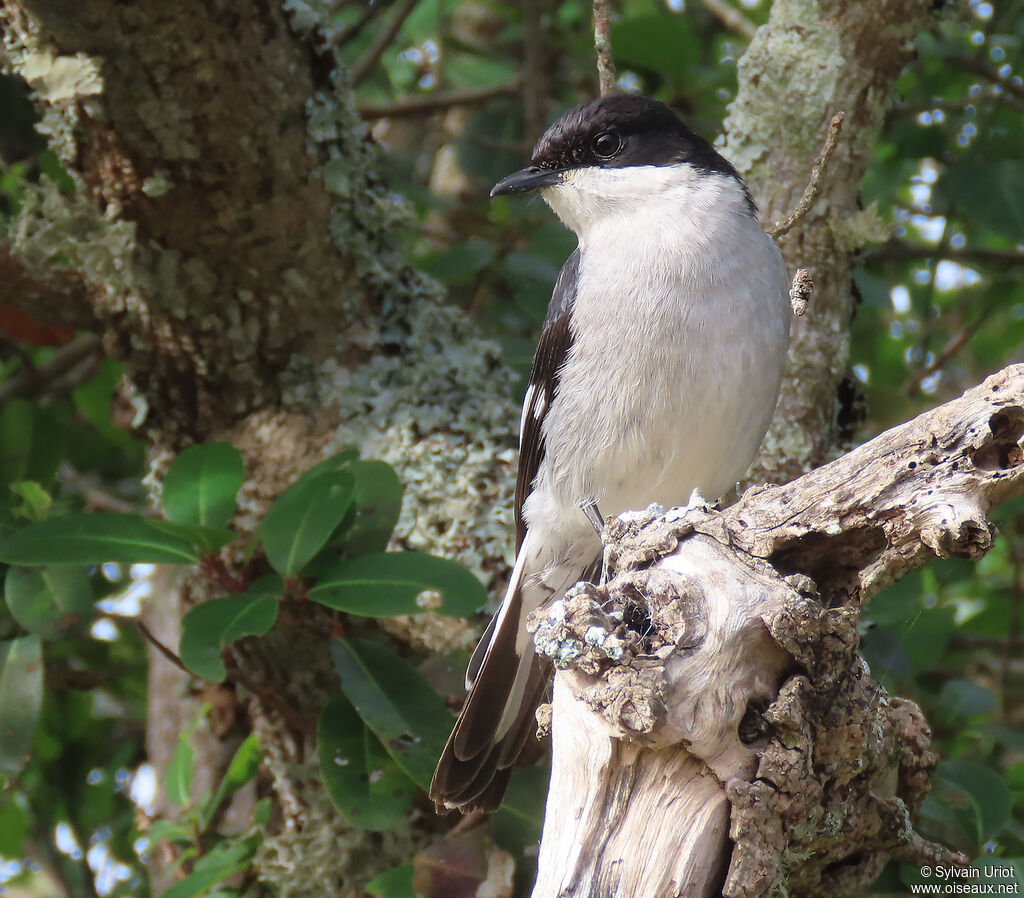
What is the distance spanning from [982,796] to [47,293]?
319 centimetres

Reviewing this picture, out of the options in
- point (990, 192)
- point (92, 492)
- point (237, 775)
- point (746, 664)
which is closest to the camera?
point (746, 664)

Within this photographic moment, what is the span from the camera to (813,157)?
3.42 metres

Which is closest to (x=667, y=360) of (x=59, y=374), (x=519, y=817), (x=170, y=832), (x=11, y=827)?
(x=519, y=817)

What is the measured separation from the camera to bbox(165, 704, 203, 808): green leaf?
11.6 ft

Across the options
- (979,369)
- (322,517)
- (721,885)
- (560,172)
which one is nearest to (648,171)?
(560,172)

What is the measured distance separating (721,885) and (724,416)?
53.6 inches

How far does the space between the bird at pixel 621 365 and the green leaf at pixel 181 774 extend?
A: 3.78 ft

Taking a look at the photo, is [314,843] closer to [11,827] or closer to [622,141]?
[11,827]

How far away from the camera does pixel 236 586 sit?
119 inches

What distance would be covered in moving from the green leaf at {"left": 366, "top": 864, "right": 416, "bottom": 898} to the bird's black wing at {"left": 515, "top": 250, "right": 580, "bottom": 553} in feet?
3.15

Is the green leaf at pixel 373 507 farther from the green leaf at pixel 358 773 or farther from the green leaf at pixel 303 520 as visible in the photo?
A: the green leaf at pixel 358 773

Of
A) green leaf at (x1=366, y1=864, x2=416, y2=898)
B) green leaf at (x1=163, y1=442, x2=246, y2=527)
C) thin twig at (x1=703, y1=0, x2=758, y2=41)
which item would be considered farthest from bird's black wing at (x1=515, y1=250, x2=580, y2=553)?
thin twig at (x1=703, y1=0, x2=758, y2=41)

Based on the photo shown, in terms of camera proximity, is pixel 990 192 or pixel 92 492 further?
pixel 92 492

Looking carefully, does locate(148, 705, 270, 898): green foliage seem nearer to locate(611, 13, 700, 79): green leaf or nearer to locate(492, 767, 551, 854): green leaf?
locate(492, 767, 551, 854): green leaf
